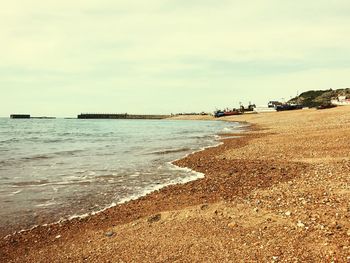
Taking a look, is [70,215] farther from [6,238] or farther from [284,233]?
[284,233]

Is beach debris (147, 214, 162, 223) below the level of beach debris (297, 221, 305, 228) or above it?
below

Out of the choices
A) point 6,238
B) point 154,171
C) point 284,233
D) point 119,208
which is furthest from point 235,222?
point 154,171

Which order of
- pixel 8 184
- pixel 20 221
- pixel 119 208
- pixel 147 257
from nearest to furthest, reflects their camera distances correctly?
1. pixel 147 257
2. pixel 20 221
3. pixel 119 208
4. pixel 8 184

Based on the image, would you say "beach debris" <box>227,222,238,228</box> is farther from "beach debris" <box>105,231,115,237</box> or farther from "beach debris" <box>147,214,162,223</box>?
"beach debris" <box>105,231,115,237</box>

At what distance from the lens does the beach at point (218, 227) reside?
6.78 metres

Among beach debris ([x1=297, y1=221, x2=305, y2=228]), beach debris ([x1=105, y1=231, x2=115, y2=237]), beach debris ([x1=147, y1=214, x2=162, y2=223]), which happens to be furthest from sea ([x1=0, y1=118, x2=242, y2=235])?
beach debris ([x1=297, y1=221, x2=305, y2=228])

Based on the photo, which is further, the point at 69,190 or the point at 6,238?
the point at 69,190

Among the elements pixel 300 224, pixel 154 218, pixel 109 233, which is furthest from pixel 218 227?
pixel 109 233

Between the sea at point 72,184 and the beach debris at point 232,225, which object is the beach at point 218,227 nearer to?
the beach debris at point 232,225

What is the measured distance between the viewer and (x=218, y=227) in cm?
823

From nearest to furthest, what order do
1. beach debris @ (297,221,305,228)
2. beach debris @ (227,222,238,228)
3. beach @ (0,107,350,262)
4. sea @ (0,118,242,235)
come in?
beach @ (0,107,350,262) → beach debris @ (297,221,305,228) → beach debris @ (227,222,238,228) → sea @ (0,118,242,235)

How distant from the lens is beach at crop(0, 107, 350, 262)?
6.78m

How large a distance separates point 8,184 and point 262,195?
39.3 ft

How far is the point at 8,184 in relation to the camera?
15.7m
